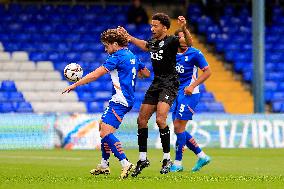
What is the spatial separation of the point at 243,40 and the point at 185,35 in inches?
715

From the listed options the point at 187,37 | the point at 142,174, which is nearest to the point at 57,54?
the point at 187,37

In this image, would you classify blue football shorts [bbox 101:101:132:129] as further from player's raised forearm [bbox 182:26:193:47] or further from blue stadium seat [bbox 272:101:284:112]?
blue stadium seat [bbox 272:101:284:112]

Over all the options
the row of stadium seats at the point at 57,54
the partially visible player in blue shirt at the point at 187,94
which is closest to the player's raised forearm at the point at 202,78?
the partially visible player in blue shirt at the point at 187,94

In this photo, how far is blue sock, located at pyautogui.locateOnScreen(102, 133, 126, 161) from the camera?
11.9 meters

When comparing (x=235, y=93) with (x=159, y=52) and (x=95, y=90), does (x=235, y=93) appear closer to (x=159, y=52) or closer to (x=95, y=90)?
(x=95, y=90)

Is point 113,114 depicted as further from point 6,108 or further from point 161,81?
point 6,108

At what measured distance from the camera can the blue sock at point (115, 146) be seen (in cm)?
1188

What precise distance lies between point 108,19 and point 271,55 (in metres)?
5.51

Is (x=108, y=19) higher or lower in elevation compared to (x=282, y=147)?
higher

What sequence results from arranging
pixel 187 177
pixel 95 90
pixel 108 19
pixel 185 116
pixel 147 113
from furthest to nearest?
pixel 108 19 → pixel 95 90 → pixel 185 116 → pixel 147 113 → pixel 187 177

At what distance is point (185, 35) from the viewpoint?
1320 cm

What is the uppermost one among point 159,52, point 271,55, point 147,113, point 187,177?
point 271,55

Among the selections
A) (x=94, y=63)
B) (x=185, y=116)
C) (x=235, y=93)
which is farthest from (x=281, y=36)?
(x=185, y=116)

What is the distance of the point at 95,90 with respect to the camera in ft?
88.9
